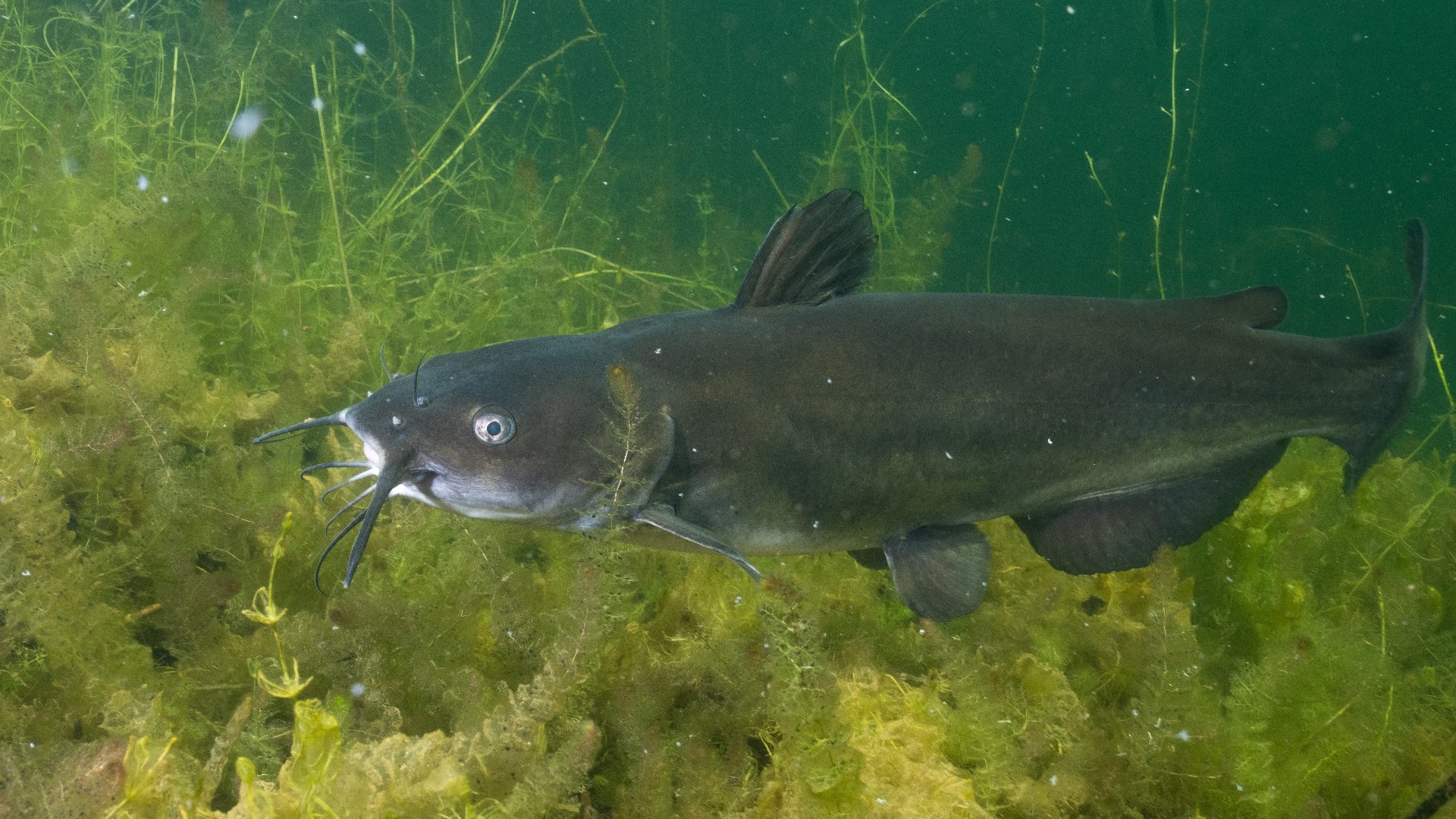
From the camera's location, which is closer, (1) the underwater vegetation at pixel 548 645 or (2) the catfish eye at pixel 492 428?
(1) the underwater vegetation at pixel 548 645

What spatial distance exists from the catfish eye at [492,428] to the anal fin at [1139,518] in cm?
166

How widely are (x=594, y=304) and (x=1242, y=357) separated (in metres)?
4.07

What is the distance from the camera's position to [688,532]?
206 cm

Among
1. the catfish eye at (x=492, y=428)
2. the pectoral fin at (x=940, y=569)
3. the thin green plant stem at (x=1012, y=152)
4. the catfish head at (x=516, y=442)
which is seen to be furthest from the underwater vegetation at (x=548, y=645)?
the thin green plant stem at (x=1012, y=152)

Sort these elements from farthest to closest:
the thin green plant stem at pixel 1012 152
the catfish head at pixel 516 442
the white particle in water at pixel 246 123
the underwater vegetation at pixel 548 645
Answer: the thin green plant stem at pixel 1012 152, the white particle in water at pixel 246 123, the catfish head at pixel 516 442, the underwater vegetation at pixel 548 645

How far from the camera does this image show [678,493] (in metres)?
2.33

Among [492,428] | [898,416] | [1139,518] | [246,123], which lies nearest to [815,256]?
[898,416]

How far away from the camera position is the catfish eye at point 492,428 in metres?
2.14

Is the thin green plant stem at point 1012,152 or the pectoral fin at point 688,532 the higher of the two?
the pectoral fin at point 688,532

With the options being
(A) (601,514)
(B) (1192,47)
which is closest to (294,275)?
(A) (601,514)

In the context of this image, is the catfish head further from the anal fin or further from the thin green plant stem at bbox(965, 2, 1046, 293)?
the thin green plant stem at bbox(965, 2, 1046, 293)

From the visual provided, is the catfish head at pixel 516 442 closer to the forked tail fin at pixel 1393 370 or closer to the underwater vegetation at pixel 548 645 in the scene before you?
the underwater vegetation at pixel 548 645

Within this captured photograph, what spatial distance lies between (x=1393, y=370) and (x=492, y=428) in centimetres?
279

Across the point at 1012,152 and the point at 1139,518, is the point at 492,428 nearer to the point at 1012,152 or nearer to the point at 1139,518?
the point at 1139,518
